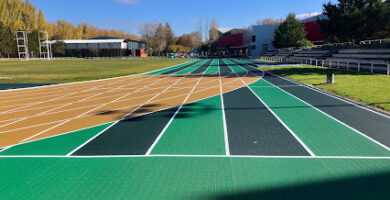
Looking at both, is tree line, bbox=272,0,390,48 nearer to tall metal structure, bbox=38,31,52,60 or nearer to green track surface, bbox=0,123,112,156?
green track surface, bbox=0,123,112,156

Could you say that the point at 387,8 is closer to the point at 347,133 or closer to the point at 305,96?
the point at 305,96

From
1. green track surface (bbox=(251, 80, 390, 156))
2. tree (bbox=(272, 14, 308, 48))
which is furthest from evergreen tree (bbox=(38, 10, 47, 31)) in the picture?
green track surface (bbox=(251, 80, 390, 156))

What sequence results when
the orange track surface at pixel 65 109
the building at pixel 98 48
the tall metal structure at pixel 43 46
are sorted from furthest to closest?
the building at pixel 98 48, the tall metal structure at pixel 43 46, the orange track surface at pixel 65 109

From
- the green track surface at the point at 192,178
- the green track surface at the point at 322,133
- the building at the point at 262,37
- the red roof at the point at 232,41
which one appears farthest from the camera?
the red roof at the point at 232,41

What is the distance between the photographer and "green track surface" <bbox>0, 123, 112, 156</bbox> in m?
5.78

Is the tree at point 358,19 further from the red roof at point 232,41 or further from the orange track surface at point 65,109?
the red roof at point 232,41

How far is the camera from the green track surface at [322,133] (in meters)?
5.47

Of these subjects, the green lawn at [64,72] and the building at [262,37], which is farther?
the building at [262,37]

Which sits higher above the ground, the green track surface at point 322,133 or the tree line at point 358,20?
the tree line at point 358,20

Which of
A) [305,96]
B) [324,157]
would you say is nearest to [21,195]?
[324,157]

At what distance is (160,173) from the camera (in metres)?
4.61

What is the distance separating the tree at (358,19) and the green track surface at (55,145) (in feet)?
127

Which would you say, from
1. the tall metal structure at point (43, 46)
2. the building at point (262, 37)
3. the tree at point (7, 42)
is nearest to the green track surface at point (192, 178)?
the building at point (262, 37)

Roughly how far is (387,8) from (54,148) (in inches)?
1610
